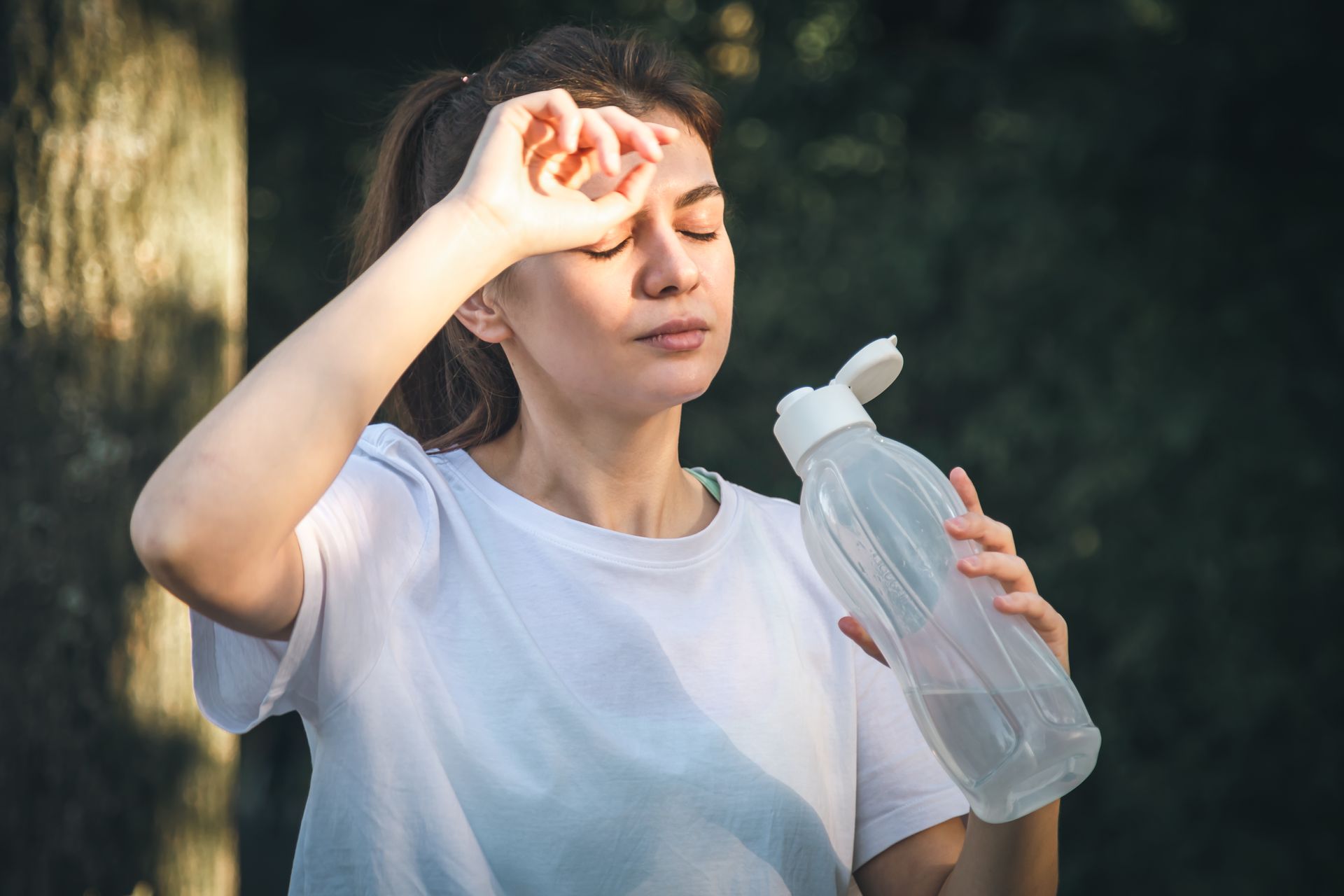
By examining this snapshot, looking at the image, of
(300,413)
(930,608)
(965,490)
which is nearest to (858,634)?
(930,608)

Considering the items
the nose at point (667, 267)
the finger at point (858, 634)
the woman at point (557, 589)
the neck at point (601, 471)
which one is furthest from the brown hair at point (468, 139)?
the finger at point (858, 634)

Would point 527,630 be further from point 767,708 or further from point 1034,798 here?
point 1034,798

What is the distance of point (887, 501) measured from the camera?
5.15ft

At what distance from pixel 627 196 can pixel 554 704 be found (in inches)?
26.1

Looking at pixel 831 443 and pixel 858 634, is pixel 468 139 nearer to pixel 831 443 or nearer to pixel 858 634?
pixel 831 443

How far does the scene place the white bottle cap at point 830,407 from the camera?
1465mm

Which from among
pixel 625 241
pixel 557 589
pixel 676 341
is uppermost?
pixel 625 241

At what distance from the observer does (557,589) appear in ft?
5.41

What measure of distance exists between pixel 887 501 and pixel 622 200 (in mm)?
A: 519

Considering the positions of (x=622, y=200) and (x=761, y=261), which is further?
(x=761, y=261)

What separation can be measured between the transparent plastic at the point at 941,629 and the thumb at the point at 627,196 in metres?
0.38

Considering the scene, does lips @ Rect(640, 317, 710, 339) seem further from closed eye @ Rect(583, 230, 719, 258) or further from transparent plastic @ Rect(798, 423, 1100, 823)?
transparent plastic @ Rect(798, 423, 1100, 823)

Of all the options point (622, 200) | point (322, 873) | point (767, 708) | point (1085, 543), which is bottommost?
point (1085, 543)

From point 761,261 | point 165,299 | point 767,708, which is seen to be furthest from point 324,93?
point 767,708
